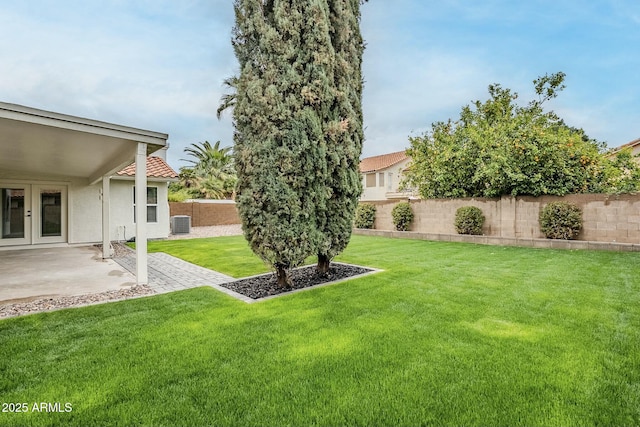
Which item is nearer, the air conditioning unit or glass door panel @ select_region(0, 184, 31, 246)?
glass door panel @ select_region(0, 184, 31, 246)

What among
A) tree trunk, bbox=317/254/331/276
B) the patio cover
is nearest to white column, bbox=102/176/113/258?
the patio cover

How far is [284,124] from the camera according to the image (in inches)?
197

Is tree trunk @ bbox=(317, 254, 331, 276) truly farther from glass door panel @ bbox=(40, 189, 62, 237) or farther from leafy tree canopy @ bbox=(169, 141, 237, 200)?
leafy tree canopy @ bbox=(169, 141, 237, 200)

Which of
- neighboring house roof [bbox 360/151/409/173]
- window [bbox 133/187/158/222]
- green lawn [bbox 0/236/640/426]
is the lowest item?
green lawn [bbox 0/236/640/426]

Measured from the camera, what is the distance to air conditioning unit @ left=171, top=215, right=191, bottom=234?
16500 mm

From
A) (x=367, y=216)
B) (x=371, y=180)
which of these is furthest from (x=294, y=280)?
(x=371, y=180)

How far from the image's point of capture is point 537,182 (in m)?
10.1

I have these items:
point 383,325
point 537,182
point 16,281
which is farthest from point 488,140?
point 16,281

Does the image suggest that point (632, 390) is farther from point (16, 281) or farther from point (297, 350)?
point (16, 281)

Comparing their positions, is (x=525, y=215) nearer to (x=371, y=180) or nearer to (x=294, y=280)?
(x=294, y=280)

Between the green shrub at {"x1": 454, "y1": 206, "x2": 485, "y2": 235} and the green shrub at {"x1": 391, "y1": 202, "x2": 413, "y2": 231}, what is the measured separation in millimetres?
2190

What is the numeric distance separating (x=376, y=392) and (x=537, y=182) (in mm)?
10494

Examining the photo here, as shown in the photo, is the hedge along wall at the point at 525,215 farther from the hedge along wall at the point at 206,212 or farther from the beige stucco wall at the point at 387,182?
the beige stucco wall at the point at 387,182

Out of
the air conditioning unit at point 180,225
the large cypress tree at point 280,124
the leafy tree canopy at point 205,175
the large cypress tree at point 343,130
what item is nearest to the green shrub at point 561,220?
the large cypress tree at point 343,130
